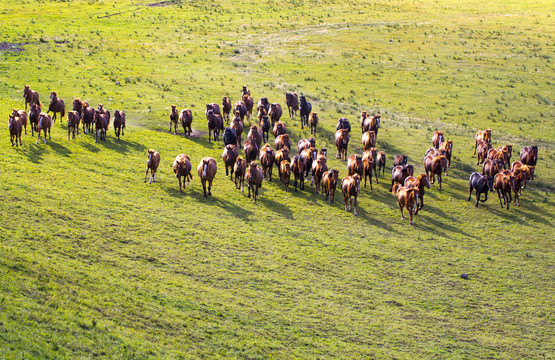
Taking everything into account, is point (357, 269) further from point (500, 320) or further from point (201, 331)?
point (201, 331)

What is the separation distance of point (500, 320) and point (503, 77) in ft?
146

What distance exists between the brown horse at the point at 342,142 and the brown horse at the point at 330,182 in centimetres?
684

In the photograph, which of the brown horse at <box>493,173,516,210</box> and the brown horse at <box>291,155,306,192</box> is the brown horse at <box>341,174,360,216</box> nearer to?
the brown horse at <box>291,155,306,192</box>

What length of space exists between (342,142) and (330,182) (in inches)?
307

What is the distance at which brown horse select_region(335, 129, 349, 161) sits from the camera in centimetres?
3409

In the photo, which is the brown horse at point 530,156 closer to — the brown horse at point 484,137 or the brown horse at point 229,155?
the brown horse at point 484,137

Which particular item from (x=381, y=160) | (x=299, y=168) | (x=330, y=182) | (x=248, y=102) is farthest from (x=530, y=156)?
(x=248, y=102)

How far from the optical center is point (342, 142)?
34.1m

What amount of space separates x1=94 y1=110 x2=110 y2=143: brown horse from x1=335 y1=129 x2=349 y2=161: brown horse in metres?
14.6

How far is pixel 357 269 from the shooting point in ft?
68.0

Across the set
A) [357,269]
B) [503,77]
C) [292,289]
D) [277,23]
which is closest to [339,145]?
[357,269]

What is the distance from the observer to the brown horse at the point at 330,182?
26.9 metres

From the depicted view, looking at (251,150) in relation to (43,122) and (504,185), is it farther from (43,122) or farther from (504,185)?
(504,185)

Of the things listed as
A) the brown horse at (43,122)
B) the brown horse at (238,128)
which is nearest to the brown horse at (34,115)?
the brown horse at (43,122)
